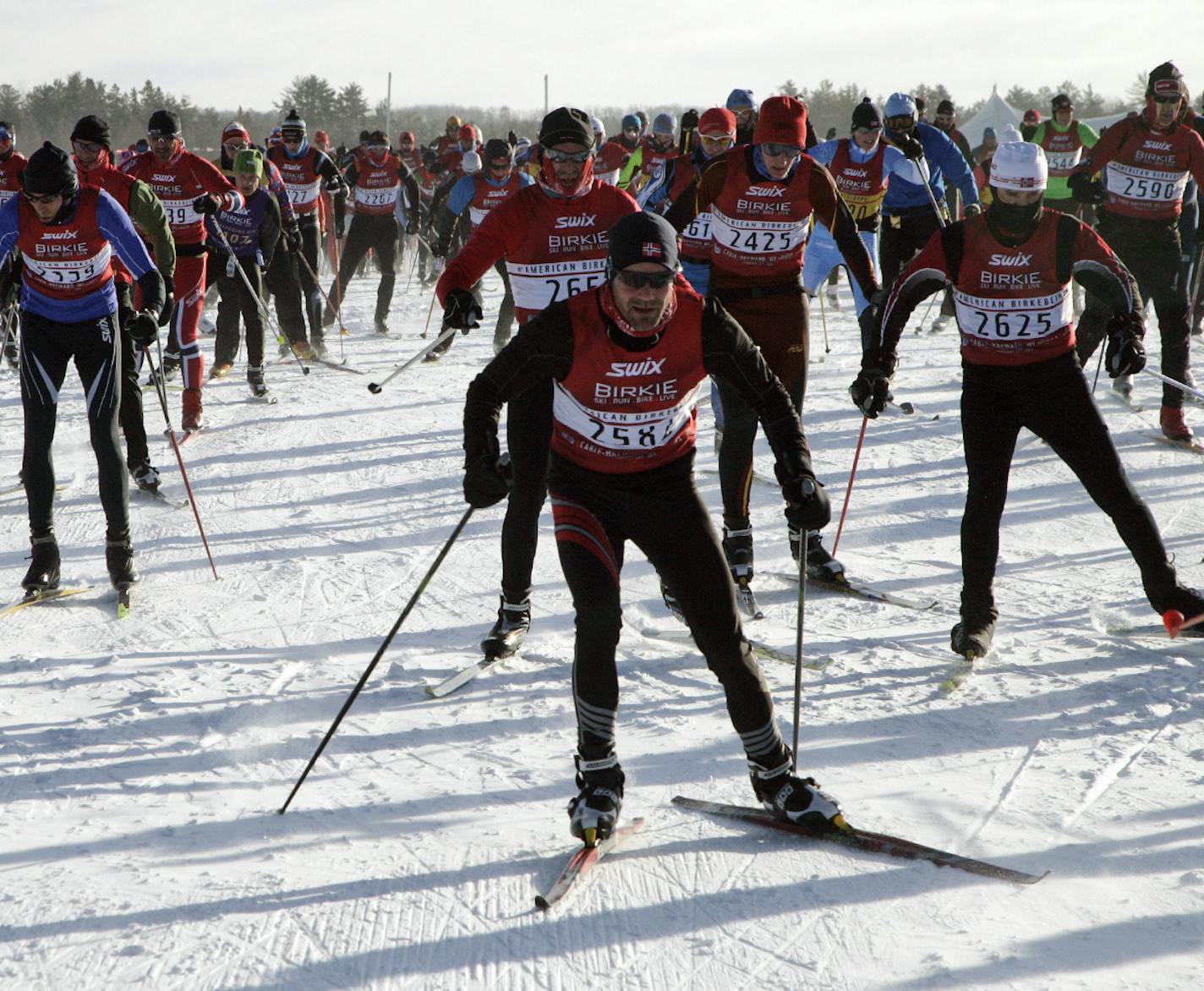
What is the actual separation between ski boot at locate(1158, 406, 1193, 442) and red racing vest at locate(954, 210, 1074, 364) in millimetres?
3729

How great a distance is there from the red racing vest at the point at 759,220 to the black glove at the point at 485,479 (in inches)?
96.6

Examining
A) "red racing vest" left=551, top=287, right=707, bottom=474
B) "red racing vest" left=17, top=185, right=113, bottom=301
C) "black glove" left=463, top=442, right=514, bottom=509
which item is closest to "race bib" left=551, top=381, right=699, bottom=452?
"red racing vest" left=551, top=287, right=707, bottom=474

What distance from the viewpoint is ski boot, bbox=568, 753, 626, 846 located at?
336 cm

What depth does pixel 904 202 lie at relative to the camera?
9227 millimetres

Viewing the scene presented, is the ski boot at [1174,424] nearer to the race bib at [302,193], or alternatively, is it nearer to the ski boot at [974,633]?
the ski boot at [974,633]

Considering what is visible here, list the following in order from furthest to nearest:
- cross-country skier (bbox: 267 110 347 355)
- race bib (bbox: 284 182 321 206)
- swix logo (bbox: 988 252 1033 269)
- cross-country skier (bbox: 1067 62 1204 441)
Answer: race bib (bbox: 284 182 321 206) < cross-country skier (bbox: 267 110 347 355) < cross-country skier (bbox: 1067 62 1204 441) < swix logo (bbox: 988 252 1033 269)

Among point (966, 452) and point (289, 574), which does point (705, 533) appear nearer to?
point (966, 452)

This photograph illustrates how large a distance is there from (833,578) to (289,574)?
8.80 ft

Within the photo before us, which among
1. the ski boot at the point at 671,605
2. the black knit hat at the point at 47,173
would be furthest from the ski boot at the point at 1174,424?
the black knit hat at the point at 47,173

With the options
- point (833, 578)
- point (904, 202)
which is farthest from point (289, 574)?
point (904, 202)

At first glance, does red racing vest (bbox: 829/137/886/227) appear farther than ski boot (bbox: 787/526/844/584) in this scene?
Yes

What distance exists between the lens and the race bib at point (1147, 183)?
7559 millimetres

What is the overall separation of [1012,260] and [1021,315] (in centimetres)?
21

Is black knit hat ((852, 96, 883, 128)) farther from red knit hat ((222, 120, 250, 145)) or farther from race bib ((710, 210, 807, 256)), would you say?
red knit hat ((222, 120, 250, 145))
